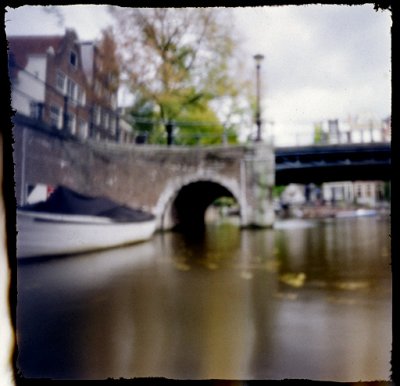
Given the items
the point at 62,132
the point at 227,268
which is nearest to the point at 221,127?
the point at 62,132

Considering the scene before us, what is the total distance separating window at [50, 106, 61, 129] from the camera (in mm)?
6922

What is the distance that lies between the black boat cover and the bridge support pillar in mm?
6029

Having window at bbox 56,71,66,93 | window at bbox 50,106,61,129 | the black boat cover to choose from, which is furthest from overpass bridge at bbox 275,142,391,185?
window at bbox 50,106,61,129

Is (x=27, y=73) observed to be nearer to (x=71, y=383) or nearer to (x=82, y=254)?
(x=82, y=254)

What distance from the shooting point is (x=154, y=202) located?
1252 centimetres

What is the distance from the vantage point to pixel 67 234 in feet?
21.7

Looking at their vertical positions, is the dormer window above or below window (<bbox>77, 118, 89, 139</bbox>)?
above

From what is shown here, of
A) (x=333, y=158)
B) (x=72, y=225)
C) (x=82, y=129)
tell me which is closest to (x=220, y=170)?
(x=333, y=158)

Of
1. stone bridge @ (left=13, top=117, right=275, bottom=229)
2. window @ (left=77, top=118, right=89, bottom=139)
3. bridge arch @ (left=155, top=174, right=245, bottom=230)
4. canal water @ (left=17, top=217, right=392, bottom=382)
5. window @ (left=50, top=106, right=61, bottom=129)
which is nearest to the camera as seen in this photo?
canal water @ (left=17, top=217, right=392, bottom=382)

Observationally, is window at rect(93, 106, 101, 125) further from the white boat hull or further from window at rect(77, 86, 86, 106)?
the white boat hull

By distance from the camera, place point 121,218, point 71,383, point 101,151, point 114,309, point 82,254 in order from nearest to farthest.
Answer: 1. point 71,383
2. point 114,309
3. point 82,254
4. point 121,218
5. point 101,151

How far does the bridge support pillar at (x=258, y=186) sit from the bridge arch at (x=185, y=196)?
0.30 metres

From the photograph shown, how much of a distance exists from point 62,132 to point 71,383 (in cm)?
637

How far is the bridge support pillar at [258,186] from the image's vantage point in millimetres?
13453
